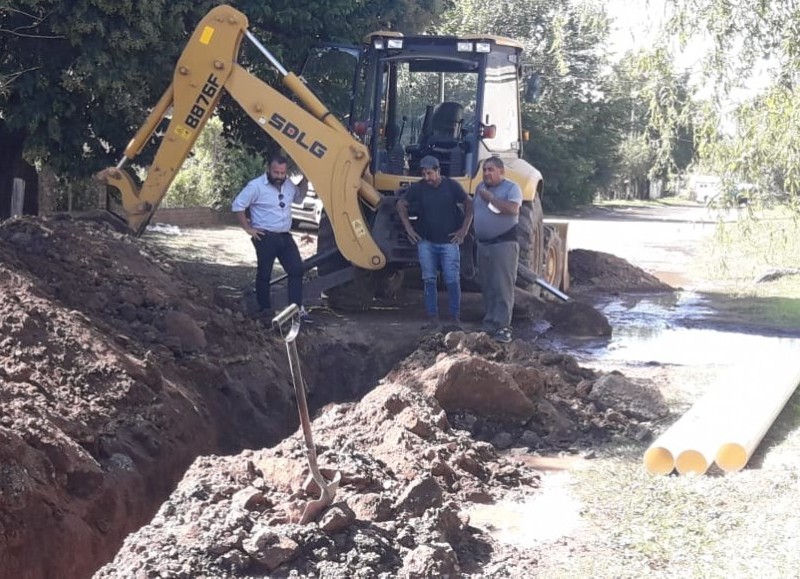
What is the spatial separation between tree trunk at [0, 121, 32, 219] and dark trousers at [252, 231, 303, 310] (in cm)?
498

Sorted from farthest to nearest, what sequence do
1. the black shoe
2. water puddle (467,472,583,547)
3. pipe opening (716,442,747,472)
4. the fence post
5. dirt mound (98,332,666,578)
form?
the fence post → the black shoe → pipe opening (716,442,747,472) → water puddle (467,472,583,547) → dirt mound (98,332,666,578)

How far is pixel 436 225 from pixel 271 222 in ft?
5.45

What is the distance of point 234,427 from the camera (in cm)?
811

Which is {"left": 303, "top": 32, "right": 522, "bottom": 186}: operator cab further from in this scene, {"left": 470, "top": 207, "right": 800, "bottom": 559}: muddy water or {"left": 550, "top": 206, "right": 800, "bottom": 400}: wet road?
{"left": 550, "top": 206, "right": 800, "bottom": 400}: wet road

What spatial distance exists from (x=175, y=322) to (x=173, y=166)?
10.2 feet

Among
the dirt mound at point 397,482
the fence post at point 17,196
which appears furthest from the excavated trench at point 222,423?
the fence post at point 17,196

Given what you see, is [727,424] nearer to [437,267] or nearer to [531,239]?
[437,267]

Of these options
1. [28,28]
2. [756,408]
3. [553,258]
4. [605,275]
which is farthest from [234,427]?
[605,275]

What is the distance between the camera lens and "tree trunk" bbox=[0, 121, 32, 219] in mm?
13898

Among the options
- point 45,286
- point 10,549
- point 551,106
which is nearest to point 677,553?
point 10,549

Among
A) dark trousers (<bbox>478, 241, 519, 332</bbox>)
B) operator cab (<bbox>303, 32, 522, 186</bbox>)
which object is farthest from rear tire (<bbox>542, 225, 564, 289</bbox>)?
dark trousers (<bbox>478, 241, 519, 332</bbox>)

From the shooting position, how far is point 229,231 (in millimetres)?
22406

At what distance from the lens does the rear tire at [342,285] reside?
39.1ft

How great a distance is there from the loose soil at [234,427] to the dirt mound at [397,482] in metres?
0.01
